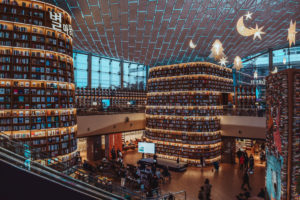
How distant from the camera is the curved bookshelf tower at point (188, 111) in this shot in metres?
14.3

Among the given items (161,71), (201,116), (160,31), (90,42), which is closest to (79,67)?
(90,42)

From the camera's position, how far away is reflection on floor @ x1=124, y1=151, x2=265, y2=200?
9.60 meters

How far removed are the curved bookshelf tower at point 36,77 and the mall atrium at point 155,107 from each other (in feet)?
0.12

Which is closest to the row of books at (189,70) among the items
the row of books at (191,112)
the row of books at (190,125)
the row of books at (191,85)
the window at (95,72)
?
the row of books at (191,85)

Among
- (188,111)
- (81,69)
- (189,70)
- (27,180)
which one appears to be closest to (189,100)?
(188,111)

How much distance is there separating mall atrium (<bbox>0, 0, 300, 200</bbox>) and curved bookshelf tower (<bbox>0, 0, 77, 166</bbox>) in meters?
0.04

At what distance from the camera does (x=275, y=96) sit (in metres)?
6.55

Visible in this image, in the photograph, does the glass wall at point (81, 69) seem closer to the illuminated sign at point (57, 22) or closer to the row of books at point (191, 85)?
the row of books at point (191, 85)

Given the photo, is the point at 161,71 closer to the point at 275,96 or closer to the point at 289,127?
the point at 275,96

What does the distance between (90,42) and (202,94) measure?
28.0ft

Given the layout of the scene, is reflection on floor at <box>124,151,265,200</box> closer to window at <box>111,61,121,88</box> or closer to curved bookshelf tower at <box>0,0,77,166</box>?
curved bookshelf tower at <box>0,0,77,166</box>

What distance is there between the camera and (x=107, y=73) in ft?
82.0

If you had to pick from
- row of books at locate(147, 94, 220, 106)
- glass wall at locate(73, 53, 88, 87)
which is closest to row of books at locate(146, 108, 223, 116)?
row of books at locate(147, 94, 220, 106)

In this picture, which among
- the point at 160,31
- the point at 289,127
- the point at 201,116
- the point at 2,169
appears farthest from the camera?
the point at 201,116
